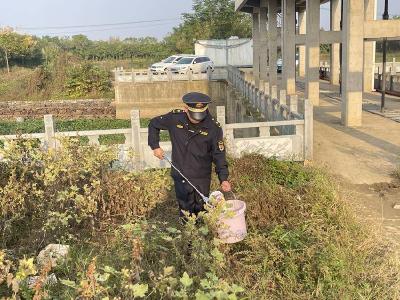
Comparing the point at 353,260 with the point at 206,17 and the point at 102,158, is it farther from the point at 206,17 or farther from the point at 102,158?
the point at 206,17

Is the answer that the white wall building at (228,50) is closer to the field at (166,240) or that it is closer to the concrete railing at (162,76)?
the concrete railing at (162,76)

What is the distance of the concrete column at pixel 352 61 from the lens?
11.1 meters

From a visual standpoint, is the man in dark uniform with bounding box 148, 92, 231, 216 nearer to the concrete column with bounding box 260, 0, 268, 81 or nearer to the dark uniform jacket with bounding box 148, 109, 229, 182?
the dark uniform jacket with bounding box 148, 109, 229, 182

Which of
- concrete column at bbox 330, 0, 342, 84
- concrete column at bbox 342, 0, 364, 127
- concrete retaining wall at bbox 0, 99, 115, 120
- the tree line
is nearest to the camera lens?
concrete column at bbox 342, 0, 364, 127

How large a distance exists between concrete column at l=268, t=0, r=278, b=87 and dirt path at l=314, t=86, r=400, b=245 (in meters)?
9.85

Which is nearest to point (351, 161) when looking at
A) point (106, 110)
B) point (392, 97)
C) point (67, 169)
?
point (67, 169)

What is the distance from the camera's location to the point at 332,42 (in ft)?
52.5

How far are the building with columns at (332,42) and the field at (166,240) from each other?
5.20 metres

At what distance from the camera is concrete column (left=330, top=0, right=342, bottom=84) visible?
22016 millimetres

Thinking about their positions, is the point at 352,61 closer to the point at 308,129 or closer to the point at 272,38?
the point at 308,129

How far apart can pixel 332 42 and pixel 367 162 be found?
8.97 m

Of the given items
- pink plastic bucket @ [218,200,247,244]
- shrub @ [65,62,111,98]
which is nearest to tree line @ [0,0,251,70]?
shrub @ [65,62,111,98]

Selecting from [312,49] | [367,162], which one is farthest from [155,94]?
[367,162]

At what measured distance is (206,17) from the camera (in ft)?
183
